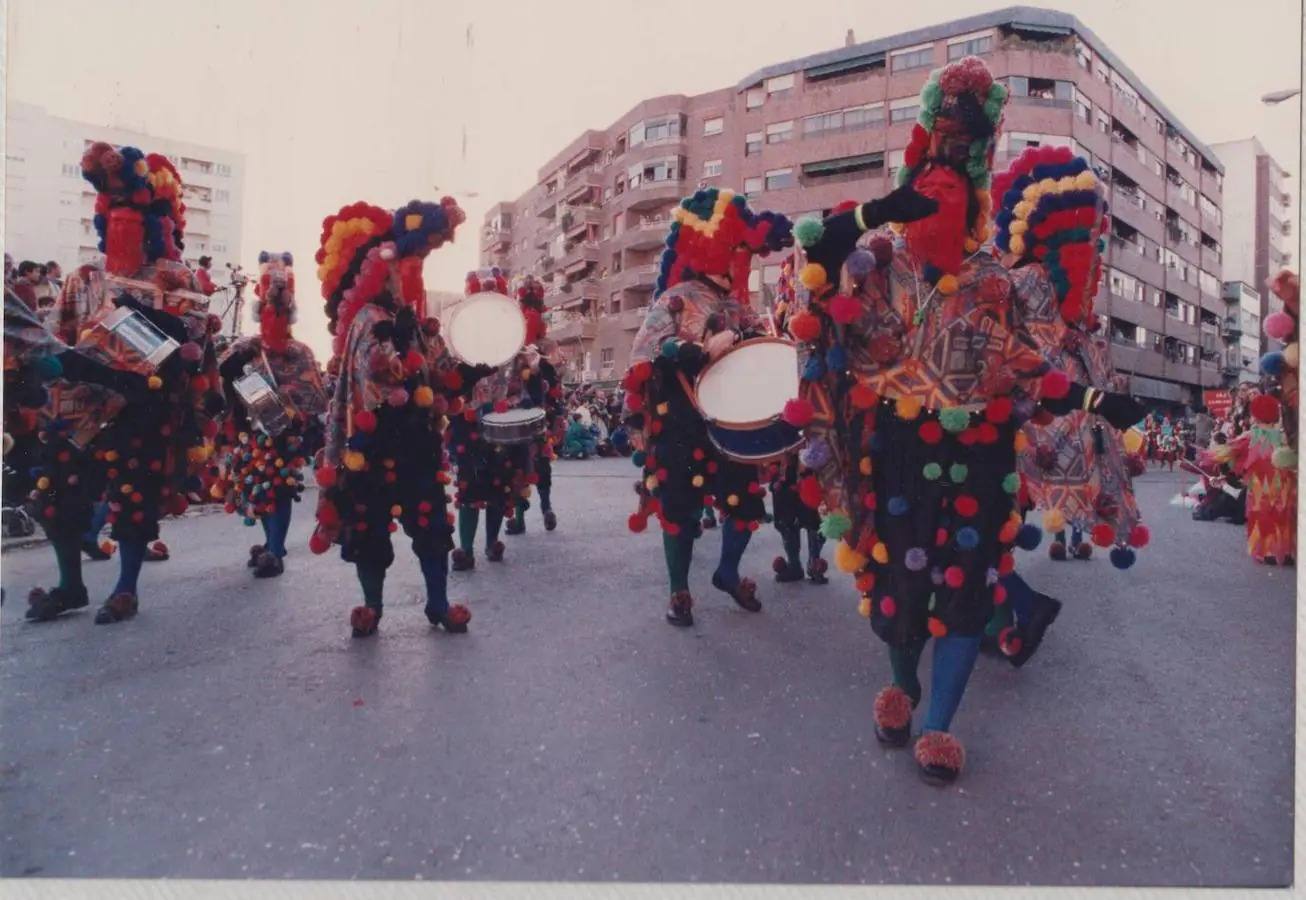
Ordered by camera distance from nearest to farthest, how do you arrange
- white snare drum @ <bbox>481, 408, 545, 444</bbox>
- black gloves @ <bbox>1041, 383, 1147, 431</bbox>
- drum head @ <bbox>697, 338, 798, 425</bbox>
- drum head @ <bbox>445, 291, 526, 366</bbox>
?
black gloves @ <bbox>1041, 383, 1147, 431</bbox>, drum head @ <bbox>697, 338, 798, 425</bbox>, drum head @ <bbox>445, 291, 526, 366</bbox>, white snare drum @ <bbox>481, 408, 545, 444</bbox>

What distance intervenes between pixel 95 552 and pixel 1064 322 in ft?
18.7

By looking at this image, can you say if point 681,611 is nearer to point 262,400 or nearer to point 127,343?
point 262,400

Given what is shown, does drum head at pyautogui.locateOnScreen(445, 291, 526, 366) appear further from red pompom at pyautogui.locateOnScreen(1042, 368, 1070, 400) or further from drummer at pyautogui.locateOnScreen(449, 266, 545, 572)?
red pompom at pyautogui.locateOnScreen(1042, 368, 1070, 400)

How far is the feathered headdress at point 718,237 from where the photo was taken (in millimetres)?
4012

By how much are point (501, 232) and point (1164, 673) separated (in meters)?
52.4

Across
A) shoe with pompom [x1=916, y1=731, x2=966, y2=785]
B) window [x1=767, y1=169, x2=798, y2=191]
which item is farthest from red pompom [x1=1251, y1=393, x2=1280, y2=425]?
window [x1=767, y1=169, x2=798, y2=191]

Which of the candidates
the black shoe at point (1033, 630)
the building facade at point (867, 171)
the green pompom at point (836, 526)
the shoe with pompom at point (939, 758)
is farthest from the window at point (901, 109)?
the shoe with pompom at point (939, 758)

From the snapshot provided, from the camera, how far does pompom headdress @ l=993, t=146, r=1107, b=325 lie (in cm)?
368

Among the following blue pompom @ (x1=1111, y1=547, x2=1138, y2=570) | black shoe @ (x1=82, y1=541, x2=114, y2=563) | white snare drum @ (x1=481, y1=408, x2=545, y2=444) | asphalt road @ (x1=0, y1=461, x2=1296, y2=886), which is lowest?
asphalt road @ (x1=0, y1=461, x2=1296, y2=886)

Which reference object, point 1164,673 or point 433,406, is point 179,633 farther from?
point 1164,673

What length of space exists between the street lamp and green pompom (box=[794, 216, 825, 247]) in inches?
68.6

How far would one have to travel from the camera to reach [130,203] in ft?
12.6

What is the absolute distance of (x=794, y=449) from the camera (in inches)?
142

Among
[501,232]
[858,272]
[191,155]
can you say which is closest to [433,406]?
[191,155]
